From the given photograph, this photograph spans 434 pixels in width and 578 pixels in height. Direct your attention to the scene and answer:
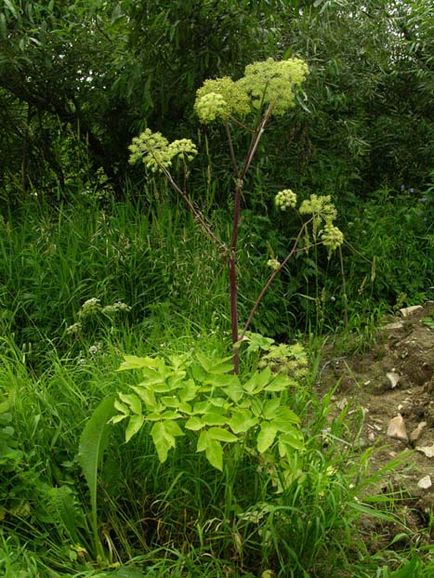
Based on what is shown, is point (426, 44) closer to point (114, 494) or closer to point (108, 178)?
point (108, 178)

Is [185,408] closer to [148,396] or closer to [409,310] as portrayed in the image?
[148,396]

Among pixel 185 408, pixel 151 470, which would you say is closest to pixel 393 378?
pixel 151 470

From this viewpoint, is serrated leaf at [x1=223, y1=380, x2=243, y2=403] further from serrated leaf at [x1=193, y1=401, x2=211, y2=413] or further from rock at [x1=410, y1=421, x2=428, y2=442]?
rock at [x1=410, y1=421, x2=428, y2=442]

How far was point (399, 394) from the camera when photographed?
3.36 metres

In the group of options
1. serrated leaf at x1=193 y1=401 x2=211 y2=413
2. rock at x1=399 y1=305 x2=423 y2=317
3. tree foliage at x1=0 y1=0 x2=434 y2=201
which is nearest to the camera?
serrated leaf at x1=193 y1=401 x2=211 y2=413

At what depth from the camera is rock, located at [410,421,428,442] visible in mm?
2982

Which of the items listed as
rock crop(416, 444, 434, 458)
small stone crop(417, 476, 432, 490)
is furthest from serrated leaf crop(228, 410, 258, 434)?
rock crop(416, 444, 434, 458)

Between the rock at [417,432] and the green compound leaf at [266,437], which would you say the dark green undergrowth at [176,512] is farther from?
the rock at [417,432]

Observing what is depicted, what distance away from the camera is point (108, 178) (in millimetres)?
5129

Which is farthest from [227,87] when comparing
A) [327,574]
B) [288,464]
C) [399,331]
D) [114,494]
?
[399,331]

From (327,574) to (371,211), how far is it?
114 inches

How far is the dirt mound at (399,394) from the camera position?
2748mm

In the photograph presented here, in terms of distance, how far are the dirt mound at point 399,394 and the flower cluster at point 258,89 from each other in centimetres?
115

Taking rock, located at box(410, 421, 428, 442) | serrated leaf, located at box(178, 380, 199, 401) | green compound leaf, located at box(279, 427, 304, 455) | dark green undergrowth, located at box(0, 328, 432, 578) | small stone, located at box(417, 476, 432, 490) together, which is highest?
serrated leaf, located at box(178, 380, 199, 401)
